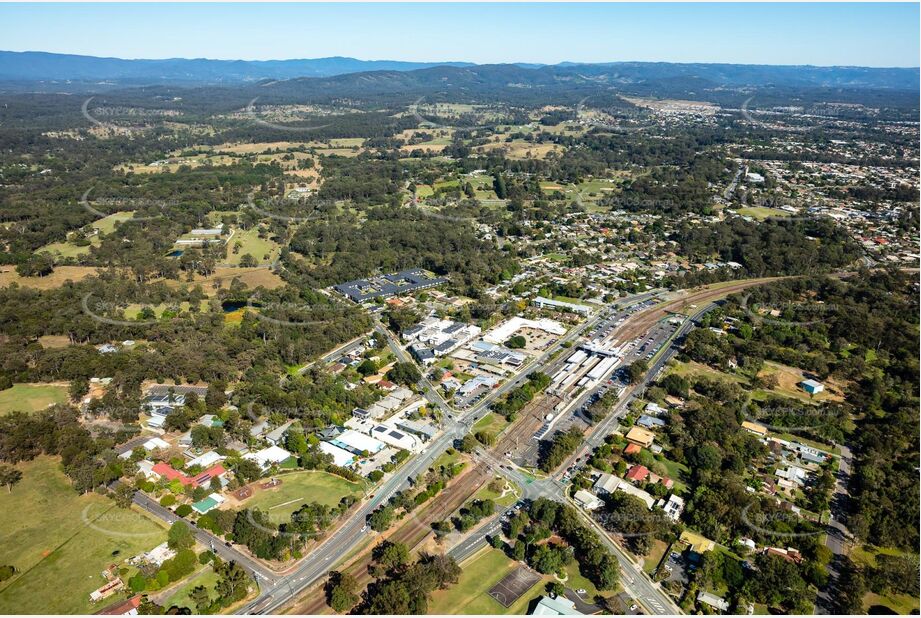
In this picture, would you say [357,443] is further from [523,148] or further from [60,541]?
[523,148]

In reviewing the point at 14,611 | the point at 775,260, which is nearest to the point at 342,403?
the point at 14,611

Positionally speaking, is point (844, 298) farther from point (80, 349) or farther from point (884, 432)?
point (80, 349)

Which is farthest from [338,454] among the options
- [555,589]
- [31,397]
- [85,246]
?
[85,246]

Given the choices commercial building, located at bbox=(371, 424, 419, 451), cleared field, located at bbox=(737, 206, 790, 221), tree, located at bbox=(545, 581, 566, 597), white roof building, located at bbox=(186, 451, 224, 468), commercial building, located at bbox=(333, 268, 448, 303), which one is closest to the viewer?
tree, located at bbox=(545, 581, 566, 597)

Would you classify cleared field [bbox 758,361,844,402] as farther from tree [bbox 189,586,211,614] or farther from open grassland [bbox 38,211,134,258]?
open grassland [bbox 38,211,134,258]

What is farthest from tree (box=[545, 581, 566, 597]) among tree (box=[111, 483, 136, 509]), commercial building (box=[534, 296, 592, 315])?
commercial building (box=[534, 296, 592, 315])

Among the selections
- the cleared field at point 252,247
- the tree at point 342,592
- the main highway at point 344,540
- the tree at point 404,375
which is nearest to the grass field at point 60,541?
the main highway at point 344,540
